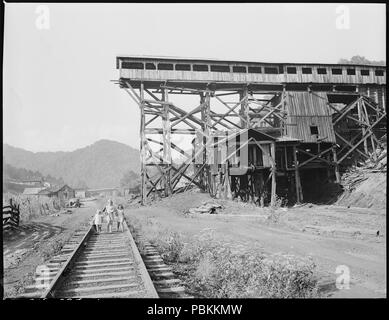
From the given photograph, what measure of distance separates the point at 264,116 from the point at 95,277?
23.2 metres

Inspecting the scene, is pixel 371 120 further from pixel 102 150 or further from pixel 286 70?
pixel 102 150

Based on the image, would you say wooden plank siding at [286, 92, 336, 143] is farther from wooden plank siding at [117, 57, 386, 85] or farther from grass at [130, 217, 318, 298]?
grass at [130, 217, 318, 298]

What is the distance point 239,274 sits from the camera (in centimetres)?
627

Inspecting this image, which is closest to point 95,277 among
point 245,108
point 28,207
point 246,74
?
point 28,207

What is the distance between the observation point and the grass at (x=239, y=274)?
5516 mm

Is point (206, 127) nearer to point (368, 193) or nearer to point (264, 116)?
point (264, 116)

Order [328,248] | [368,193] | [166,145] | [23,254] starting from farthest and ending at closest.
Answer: [166,145] < [368,193] < [23,254] < [328,248]

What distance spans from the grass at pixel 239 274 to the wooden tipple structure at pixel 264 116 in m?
15.2

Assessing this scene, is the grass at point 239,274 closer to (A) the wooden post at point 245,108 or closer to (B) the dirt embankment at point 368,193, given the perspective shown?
(B) the dirt embankment at point 368,193

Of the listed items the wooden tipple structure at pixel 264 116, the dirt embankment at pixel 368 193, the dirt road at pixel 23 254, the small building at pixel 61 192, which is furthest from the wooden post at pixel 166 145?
the small building at pixel 61 192

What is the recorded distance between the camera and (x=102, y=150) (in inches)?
6304

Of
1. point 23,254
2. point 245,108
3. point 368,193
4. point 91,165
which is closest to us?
point 23,254

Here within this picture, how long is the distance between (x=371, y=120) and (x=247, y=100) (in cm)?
1194
